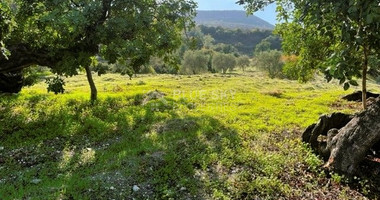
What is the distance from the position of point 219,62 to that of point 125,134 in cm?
11691

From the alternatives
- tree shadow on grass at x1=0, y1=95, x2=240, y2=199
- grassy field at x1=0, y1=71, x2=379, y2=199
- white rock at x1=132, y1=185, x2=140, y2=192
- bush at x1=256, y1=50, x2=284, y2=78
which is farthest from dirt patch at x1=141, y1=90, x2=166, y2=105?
bush at x1=256, y1=50, x2=284, y2=78

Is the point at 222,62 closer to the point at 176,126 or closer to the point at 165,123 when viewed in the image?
the point at 165,123

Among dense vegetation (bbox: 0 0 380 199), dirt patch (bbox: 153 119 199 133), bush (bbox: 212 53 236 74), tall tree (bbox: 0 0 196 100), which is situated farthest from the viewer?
bush (bbox: 212 53 236 74)

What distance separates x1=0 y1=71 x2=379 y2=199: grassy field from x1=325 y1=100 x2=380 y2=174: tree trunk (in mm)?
594

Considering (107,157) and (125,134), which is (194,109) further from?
(107,157)

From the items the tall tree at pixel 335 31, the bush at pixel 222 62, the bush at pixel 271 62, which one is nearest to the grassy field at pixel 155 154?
the tall tree at pixel 335 31

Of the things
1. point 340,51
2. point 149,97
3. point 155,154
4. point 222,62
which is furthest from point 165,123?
point 222,62

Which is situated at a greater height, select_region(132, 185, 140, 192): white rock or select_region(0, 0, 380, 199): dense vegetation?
select_region(0, 0, 380, 199): dense vegetation

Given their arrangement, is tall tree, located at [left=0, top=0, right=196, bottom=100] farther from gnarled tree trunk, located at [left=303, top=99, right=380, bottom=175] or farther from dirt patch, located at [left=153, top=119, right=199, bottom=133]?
gnarled tree trunk, located at [left=303, top=99, right=380, bottom=175]

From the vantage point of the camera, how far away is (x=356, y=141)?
11.6 metres

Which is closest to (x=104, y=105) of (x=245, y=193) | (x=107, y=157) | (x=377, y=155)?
(x=107, y=157)

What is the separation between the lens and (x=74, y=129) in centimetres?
1759

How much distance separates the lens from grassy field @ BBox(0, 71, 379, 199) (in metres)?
11.1

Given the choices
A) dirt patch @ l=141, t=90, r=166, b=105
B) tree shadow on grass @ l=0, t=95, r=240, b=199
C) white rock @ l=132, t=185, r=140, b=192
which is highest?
dirt patch @ l=141, t=90, r=166, b=105
